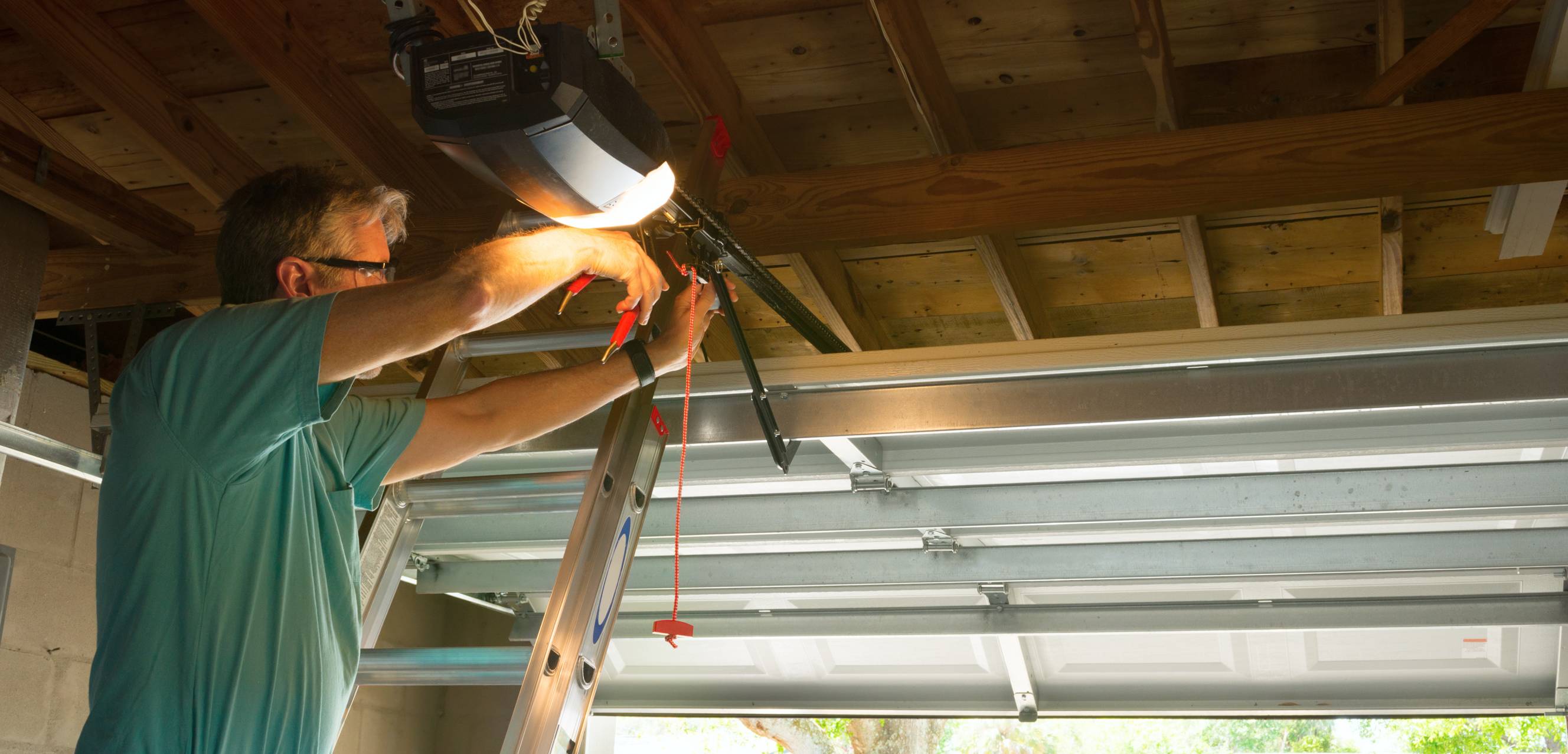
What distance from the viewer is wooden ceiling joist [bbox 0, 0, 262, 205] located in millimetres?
2348

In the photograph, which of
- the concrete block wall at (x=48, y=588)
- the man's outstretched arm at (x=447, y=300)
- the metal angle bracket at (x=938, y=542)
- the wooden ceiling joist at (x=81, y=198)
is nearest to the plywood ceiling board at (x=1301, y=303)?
the metal angle bracket at (x=938, y=542)

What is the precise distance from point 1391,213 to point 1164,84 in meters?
0.75

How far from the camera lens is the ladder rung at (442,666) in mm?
1785

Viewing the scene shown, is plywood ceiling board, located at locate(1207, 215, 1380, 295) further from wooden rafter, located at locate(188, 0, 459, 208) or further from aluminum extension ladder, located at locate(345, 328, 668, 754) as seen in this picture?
wooden rafter, located at locate(188, 0, 459, 208)

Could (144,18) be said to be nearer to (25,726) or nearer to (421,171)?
(421,171)

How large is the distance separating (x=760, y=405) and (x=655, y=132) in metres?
0.84

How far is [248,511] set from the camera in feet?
4.91

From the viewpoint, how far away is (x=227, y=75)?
2738 mm

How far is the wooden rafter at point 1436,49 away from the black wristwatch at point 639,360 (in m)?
1.39

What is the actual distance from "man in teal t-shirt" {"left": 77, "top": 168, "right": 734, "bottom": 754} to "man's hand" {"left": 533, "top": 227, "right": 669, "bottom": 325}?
4 centimetres

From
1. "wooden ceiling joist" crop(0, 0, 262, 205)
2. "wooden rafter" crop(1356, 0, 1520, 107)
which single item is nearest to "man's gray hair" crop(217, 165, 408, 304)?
"wooden ceiling joist" crop(0, 0, 262, 205)

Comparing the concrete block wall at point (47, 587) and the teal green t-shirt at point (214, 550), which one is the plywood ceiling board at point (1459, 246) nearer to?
the teal green t-shirt at point (214, 550)

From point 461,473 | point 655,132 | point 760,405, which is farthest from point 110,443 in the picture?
point 461,473

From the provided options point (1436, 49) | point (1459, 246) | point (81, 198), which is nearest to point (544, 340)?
point (81, 198)
